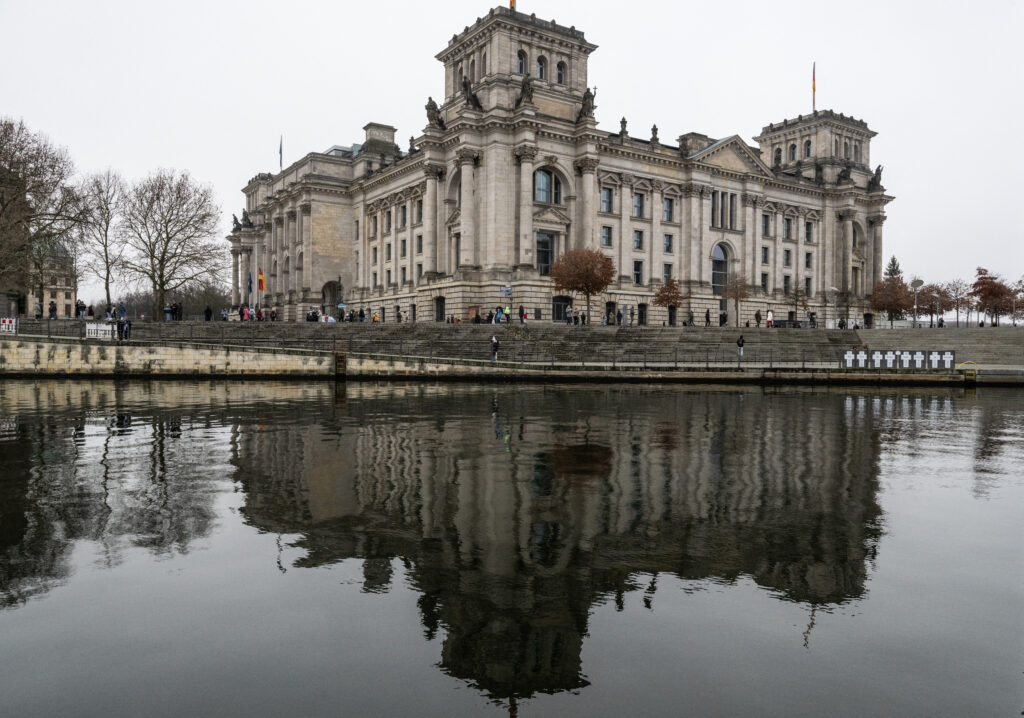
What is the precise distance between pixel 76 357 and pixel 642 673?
40.0 m

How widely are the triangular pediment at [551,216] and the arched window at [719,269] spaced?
19913mm

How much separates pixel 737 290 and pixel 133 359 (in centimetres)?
5356

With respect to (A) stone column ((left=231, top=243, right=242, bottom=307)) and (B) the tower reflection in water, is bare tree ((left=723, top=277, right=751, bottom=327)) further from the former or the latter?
(A) stone column ((left=231, top=243, right=242, bottom=307))

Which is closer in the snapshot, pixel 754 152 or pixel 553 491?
pixel 553 491

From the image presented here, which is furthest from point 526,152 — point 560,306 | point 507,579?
point 507,579

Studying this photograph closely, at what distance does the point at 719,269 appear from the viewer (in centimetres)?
7531

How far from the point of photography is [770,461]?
13.1 m

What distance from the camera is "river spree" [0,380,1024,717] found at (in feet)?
14.8

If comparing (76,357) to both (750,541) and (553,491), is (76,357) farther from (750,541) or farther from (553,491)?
(750,541)

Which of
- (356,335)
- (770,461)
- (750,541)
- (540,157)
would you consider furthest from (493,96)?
(750,541)

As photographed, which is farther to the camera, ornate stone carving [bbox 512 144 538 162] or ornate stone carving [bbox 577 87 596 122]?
ornate stone carving [bbox 577 87 596 122]

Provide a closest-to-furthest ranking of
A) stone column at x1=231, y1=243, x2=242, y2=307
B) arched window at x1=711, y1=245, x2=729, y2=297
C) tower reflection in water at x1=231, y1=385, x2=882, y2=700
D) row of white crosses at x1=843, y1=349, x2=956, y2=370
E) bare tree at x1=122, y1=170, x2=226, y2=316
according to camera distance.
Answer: tower reflection in water at x1=231, y1=385, x2=882, y2=700 < row of white crosses at x1=843, y1=349, x2=956, y2=370 < bare tree at x1=122, y1=170, x2=226, y2=316 < arched window at x1=711, y1=245, x2=729, y2=297 < stone column at x1=231, y1=243, x2=242, y2=307

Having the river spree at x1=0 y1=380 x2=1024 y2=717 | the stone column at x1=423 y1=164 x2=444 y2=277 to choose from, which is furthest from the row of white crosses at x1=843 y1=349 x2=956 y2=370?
the stone column at x1=423 y1=164 x2=444 y2=277

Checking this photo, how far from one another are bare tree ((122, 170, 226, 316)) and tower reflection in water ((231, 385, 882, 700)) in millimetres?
43757
